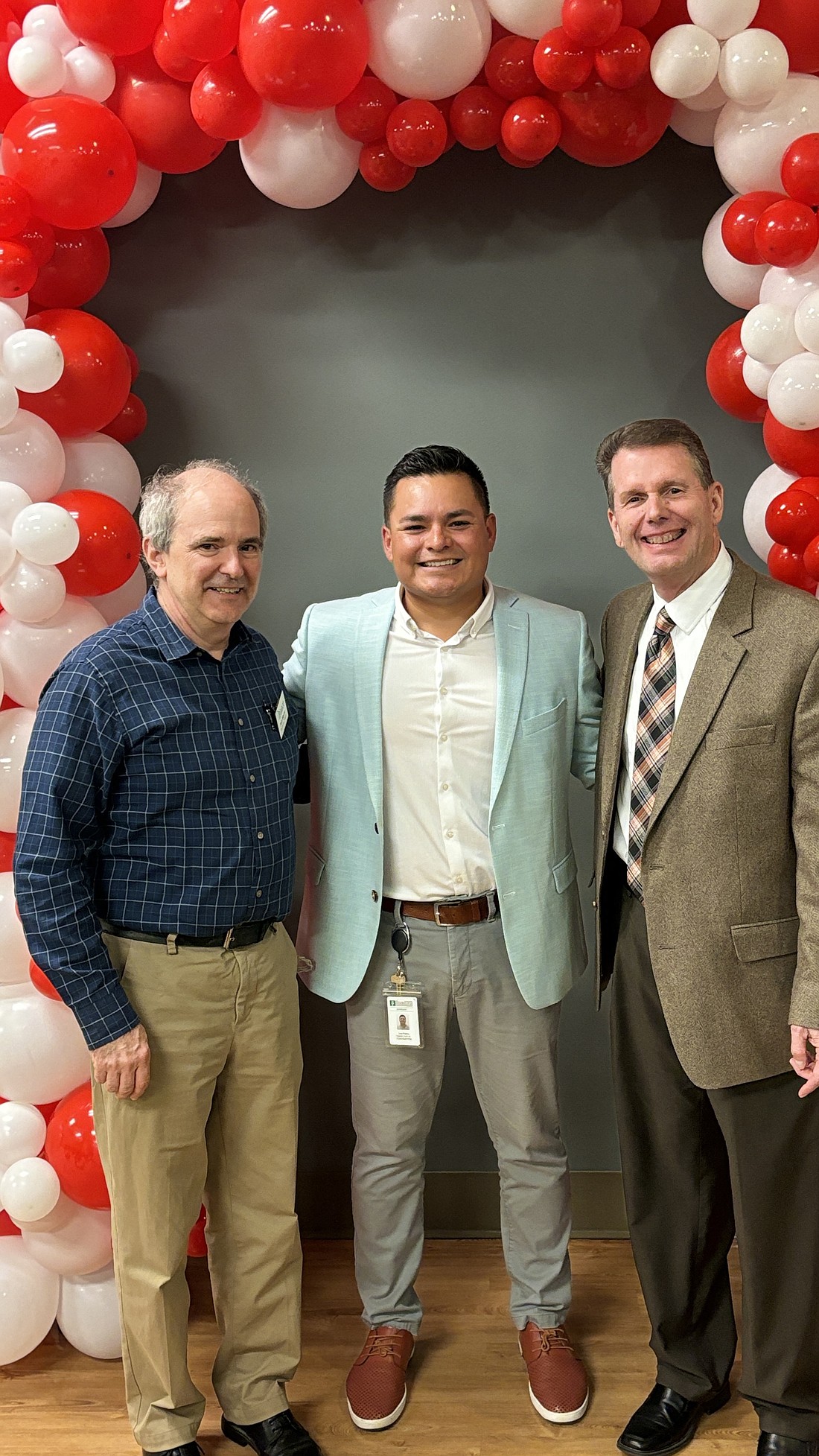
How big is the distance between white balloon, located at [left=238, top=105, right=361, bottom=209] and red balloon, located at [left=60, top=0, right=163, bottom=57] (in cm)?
26

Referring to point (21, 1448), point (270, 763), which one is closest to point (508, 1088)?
point (270, 763)

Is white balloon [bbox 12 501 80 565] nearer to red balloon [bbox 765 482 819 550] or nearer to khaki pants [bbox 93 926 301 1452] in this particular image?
khaki pants [bbox 93 926 301 1452]

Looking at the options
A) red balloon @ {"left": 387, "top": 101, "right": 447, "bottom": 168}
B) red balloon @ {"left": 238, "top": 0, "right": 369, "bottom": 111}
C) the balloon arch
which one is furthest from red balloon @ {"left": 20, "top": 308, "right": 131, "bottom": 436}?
red balloon @ {"left": 387, "top": 101, "right": 447, "bottom": 168}

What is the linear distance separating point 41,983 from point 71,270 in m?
1.46

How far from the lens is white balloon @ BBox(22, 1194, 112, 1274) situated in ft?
7.93

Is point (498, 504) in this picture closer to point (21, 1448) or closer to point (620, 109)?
point (620, 109)

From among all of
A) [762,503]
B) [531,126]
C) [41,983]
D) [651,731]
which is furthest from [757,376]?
[41,983]

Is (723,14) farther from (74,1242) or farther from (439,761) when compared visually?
(74,1242)

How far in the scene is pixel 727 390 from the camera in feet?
8.08

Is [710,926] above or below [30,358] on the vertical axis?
below

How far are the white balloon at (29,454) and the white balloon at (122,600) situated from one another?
284 millimetres

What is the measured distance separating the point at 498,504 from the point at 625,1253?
6.10 feet

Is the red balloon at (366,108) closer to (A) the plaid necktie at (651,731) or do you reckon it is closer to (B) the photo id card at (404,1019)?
(A) the plaid necktie at (651,731)

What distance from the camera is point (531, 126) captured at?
7.68 feet
